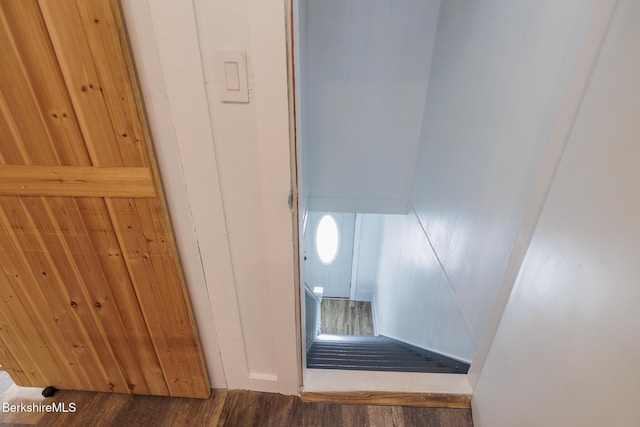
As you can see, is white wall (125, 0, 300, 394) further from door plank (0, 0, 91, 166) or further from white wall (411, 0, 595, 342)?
white wall (411, 0, 595, 342)

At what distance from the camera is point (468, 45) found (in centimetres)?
158

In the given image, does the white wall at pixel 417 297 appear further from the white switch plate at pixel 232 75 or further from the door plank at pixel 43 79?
the door plank at pixel 43 79

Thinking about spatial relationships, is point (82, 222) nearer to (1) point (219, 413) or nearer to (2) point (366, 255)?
(1) point (219, 413)

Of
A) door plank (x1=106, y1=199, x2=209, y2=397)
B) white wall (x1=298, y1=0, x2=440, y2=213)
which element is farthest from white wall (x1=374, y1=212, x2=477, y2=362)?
door plank (x1=106, y1=199, x2=209, y2=397)

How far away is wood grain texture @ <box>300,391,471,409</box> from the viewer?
4.41 ft

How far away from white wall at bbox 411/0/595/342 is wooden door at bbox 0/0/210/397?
1189mm

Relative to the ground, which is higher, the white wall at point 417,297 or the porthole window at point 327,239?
the white wall at point 417,297

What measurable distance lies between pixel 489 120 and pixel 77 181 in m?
1.54

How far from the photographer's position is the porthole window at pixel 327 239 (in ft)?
14.1

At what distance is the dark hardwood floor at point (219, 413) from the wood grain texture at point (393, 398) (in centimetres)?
2

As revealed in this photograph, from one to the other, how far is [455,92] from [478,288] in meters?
1.08

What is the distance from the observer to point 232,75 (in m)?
0.80

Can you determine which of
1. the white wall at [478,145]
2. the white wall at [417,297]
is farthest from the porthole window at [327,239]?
the white wall at [478,145]

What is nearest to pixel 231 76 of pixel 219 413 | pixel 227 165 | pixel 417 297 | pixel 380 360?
pixel 227 165
